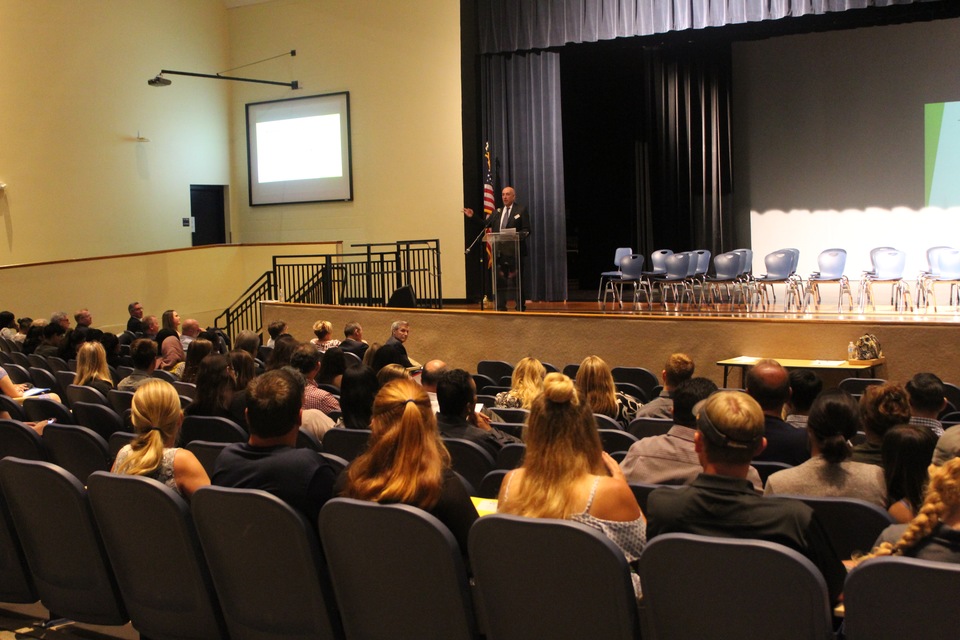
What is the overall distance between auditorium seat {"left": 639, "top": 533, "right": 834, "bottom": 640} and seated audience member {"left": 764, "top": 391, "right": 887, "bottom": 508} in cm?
99

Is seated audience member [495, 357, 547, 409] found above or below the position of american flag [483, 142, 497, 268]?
below

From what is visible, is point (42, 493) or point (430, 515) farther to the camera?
point (42, 493)

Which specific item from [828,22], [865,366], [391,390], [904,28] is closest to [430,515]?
[391,390]

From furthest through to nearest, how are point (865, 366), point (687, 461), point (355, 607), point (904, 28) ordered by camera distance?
point (904, 28) → point (865, 366) → point (687, 461) → point (355, 607)

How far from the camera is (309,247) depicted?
1481cm

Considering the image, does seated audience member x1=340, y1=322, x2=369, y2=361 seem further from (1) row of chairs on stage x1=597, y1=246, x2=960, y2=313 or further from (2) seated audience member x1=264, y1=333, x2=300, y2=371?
(1) row of chairs on stage x1=597, y1=246, x2=960, y2=313

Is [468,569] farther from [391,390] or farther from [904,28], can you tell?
[904,28]

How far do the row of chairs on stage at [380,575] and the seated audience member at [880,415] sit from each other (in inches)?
58.4

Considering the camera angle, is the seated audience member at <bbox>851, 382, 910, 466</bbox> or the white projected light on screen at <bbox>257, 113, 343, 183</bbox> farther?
the white projected light on screen at <bbox>257, 113, 343, 183</bbox>

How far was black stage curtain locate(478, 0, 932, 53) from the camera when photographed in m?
10.6

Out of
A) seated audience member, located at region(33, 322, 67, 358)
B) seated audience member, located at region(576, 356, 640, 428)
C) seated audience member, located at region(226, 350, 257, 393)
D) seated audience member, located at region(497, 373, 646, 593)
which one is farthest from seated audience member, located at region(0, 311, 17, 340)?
seated audience member, located at region(497, 373, 646, 593)

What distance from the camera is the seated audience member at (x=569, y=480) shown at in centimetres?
243

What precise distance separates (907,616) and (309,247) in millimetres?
13569

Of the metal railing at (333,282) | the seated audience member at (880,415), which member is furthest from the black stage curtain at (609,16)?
the seated audience member at (880,415)
